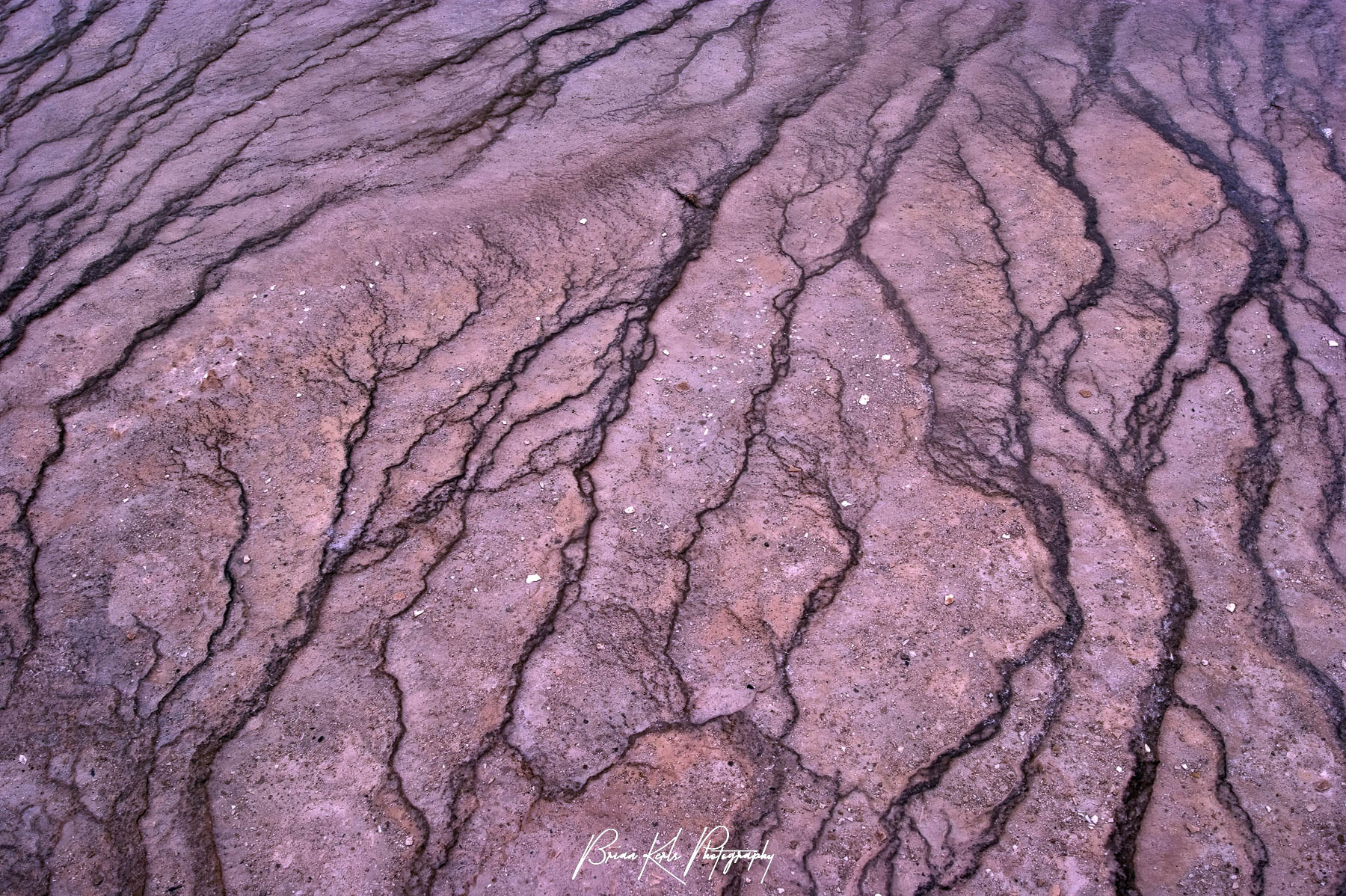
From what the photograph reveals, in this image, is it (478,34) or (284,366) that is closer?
(284,366)

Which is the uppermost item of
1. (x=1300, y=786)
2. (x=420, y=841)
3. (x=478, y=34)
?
(x=478, y=34)

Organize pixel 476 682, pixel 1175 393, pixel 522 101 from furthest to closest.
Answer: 1. pixel 522 101
2. pixel 1175 393
3. pixel 476 682

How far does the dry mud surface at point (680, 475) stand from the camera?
191cm

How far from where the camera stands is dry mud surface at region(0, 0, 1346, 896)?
1.91 metres

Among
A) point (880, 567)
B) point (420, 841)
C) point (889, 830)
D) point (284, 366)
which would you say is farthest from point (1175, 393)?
point (284, 366)

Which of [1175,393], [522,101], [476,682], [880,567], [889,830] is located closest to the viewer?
[889,830]

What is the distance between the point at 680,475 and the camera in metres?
2.54

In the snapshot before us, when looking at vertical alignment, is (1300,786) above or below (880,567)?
below

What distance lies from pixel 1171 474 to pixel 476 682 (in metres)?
1.97

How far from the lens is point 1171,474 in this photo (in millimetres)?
2488

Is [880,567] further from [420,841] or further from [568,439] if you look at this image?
[420,841]

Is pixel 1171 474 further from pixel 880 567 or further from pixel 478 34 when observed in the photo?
pixel 478 34

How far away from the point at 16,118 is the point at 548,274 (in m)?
2.83

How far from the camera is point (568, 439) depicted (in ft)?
8.63
